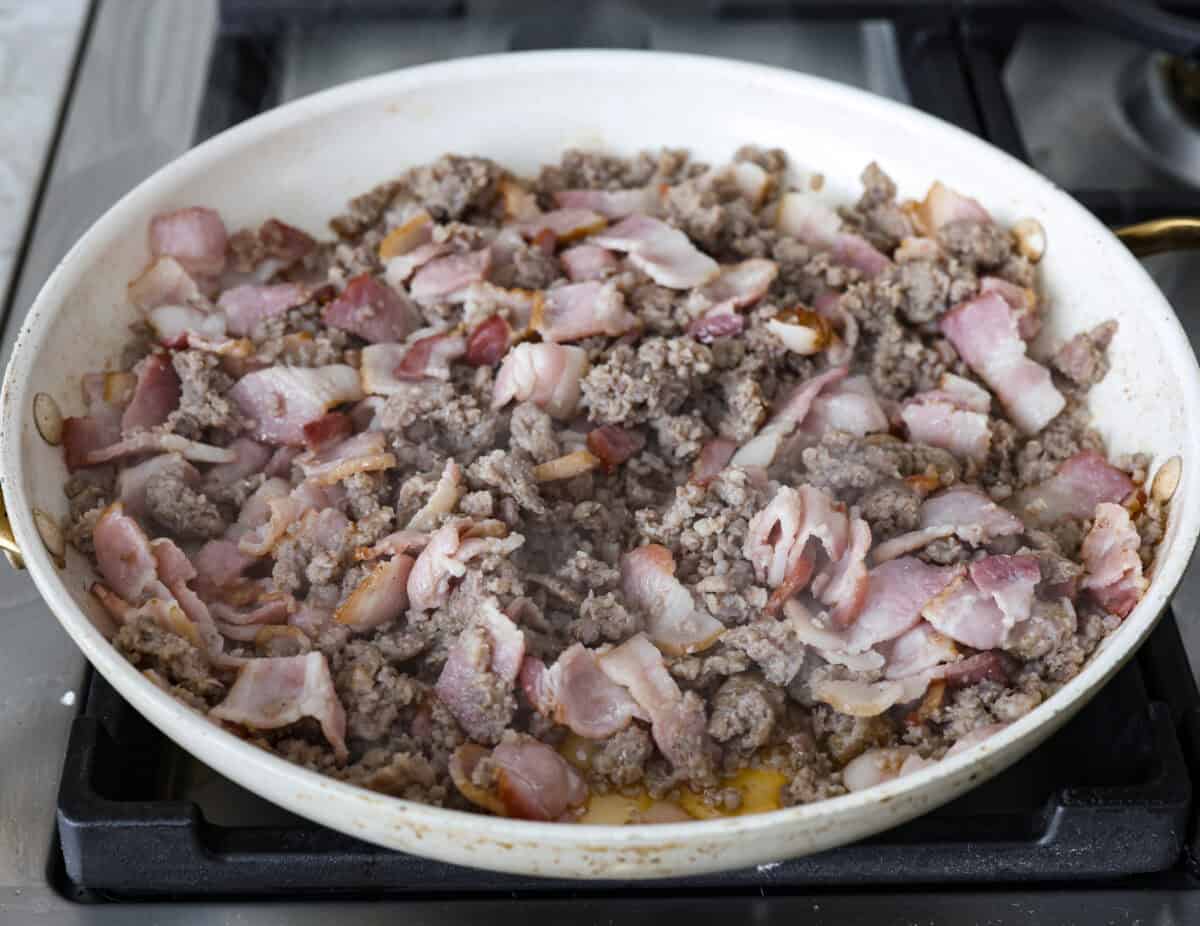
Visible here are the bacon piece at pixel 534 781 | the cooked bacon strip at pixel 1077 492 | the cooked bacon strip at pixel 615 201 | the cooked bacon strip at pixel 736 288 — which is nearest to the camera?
the bacon piece at pixel 534 781

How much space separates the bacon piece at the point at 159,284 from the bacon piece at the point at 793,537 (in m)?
0.62

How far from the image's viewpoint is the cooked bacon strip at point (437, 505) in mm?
1137

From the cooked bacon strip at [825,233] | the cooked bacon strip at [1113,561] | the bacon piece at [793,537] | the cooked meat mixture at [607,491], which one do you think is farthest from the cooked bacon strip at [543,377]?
the cooked bacon strip at [1113,561]

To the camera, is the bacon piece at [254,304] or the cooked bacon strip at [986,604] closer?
the cooked bacon strip at [986,604]

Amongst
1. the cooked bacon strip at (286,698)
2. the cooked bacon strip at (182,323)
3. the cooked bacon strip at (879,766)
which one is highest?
the cooked bacon strip at (182,323)

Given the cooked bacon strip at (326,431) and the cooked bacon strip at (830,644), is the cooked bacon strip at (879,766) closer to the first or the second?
the cooked bacon strip at (830,644)

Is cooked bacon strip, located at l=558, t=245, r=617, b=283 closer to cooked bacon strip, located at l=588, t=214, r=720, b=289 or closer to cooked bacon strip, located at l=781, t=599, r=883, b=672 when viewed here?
cooked bacon strip, located at l=588, t=214, r=720, b=289

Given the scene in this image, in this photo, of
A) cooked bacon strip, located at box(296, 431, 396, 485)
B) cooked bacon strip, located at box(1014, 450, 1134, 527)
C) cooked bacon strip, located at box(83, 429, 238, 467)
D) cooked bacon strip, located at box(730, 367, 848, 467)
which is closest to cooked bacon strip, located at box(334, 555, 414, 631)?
cooked bacon strip, located at box(296, 431, 396, 485)

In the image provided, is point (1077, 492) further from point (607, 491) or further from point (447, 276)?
point (447, 276)

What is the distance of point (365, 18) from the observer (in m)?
1.78

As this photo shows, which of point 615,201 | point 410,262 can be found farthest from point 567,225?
point 410,262

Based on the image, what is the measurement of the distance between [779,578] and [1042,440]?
13.3 inches

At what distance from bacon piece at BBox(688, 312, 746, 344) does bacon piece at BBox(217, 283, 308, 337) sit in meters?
0.40

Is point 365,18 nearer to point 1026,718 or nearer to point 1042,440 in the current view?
point 1042,440
